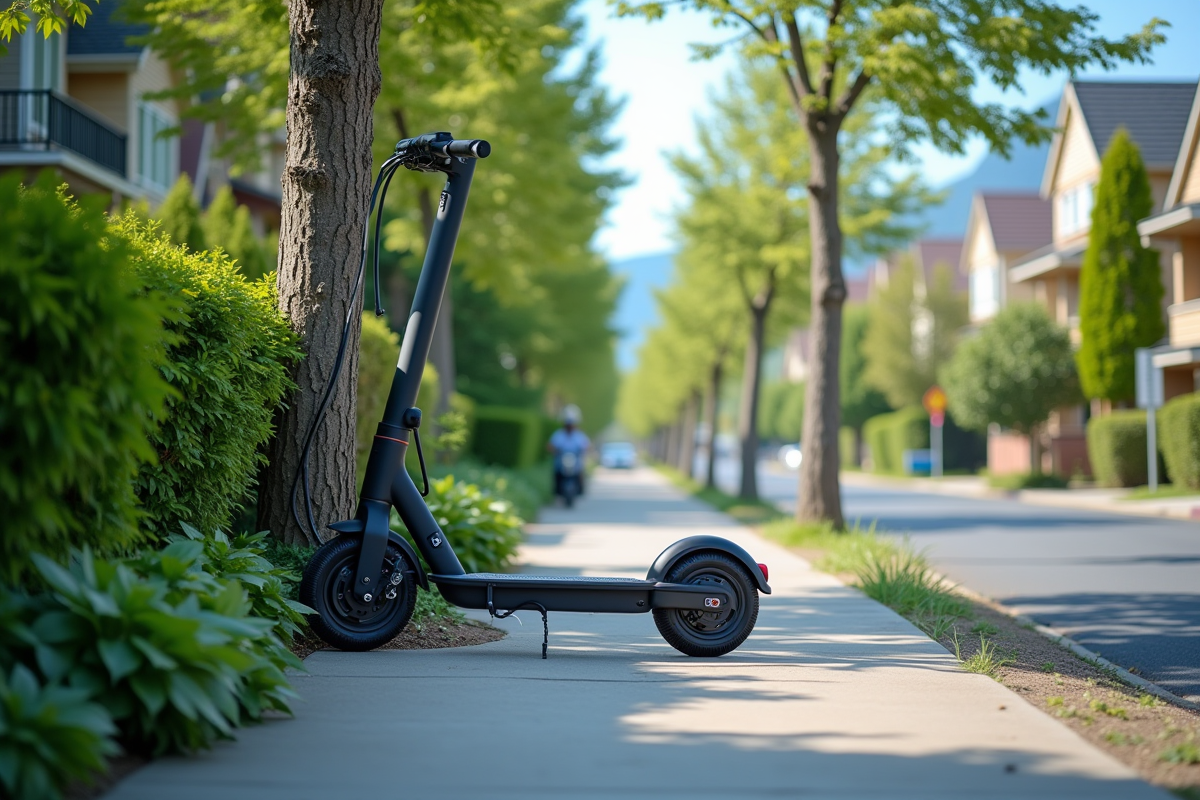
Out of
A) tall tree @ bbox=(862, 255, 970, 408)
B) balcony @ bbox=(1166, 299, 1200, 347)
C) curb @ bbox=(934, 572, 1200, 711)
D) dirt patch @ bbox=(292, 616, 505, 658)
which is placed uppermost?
tall tree @ bbox=(862, 255, 970, 408)

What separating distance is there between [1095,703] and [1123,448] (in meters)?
25.2

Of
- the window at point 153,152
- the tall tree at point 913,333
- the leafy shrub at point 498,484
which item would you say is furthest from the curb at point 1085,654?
the tall tree at point 913,333

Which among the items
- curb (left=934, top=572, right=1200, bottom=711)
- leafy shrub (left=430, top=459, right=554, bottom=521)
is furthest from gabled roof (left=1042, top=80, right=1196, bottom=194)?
curb (left=934, top=572, right=1200, bottom=711)

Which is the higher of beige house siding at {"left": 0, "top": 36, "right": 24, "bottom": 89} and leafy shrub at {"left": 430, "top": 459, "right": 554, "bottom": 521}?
beige house siding at {"left": 0, "top": 36, "right": 24, "bottom": 89}

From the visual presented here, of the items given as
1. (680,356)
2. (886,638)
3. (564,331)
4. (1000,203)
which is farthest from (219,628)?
(1000,203)

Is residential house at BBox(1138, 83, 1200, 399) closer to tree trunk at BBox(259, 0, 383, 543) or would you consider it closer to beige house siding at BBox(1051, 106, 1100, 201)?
beige house siding at BBox(1051, 106, 1100, 201)

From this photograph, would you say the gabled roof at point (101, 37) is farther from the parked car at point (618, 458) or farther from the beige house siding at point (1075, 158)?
the parked car at point (618, 458)

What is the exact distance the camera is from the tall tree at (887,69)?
1321cm

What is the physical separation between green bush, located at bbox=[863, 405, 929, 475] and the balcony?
2067cm

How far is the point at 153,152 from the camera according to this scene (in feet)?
85.1

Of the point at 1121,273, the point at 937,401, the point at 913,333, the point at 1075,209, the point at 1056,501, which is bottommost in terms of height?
the point at 1056,501

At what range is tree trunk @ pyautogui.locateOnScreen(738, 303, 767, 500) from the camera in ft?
84.0

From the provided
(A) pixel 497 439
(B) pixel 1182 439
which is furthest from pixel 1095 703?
(B) pixel 1182 439

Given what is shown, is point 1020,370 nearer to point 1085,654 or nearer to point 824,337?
point 824,337
